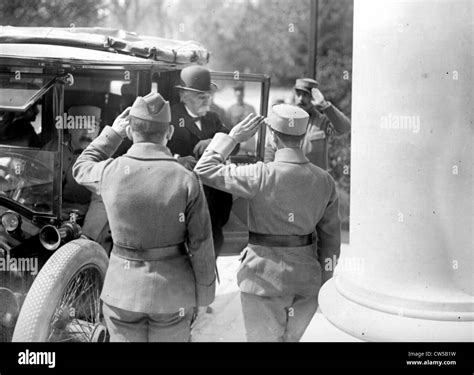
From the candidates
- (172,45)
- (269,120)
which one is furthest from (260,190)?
(172,45)

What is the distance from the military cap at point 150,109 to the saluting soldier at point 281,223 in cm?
29

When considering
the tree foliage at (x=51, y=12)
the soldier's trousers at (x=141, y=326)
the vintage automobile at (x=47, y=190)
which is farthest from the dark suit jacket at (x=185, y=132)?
the tree foliage at (x=51, y=12)

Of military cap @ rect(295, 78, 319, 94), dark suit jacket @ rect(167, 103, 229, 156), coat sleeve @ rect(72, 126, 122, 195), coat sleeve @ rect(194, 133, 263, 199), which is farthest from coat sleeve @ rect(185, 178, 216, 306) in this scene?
military cap @ rect(295, 78, 319, 94)

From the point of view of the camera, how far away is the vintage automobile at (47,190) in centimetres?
284

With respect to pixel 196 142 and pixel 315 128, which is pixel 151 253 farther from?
pixel 315 128

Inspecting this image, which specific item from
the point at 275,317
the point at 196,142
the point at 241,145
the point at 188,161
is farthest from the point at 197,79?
the point at 275,317

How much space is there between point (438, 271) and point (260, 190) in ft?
2.84

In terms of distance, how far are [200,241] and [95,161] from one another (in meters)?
0.62

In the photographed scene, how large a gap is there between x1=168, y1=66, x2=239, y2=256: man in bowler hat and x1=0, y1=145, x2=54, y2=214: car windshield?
0.77 metres

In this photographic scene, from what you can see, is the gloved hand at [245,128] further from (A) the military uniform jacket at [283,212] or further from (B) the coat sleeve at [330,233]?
(B) the coat sleeve at [330,233]

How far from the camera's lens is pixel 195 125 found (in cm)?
374

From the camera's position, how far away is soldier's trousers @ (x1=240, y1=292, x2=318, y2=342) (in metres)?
Answer: 2.98

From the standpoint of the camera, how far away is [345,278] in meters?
2.93
